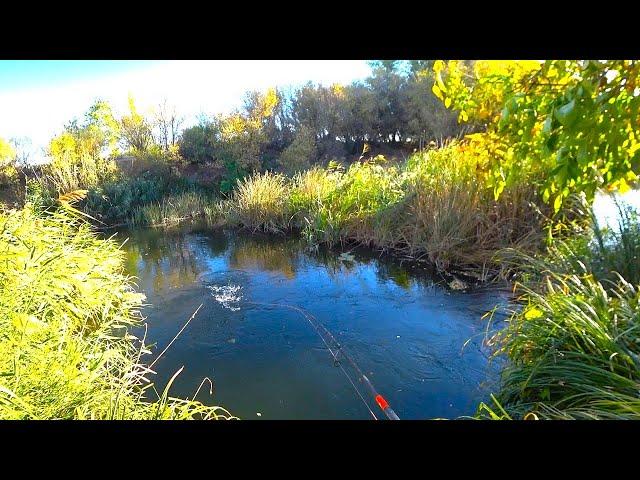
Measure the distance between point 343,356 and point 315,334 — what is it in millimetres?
583

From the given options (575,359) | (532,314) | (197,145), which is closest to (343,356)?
(532,314)

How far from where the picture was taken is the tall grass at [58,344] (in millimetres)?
2199

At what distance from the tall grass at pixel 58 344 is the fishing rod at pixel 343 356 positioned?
A: 1135 millimetres

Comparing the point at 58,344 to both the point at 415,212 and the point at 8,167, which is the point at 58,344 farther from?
the point at 8,167

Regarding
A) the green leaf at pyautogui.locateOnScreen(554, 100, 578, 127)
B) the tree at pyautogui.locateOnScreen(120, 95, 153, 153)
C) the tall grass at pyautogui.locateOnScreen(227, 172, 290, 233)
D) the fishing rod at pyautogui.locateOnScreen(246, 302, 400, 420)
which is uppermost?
the tree at pyautogui.locateOnScreen(120, 95, 153, 153)

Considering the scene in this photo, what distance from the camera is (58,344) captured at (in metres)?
2.82

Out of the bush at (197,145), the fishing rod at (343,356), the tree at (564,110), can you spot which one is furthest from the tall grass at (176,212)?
the tree at (564,110)

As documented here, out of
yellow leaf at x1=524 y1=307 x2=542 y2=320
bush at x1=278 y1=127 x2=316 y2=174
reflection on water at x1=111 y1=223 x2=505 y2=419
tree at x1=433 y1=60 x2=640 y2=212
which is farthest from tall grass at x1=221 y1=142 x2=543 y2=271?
bush at x1=278 y1=127 x2=316 y2=174

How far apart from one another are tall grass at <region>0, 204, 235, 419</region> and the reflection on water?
0.46 metres

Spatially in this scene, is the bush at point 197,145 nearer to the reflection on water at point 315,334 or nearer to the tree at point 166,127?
the tree at point 166,127

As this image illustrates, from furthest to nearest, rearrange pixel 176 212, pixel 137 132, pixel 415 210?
pixel 137 132, pixel 176 212, pixel 415 210

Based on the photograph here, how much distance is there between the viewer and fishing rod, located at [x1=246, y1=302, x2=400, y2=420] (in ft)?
8.93

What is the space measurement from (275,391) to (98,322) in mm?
2131

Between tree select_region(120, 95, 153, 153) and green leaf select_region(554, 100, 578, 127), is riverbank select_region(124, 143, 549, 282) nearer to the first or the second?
green leaf select_region(554, 100, 578, 127)
